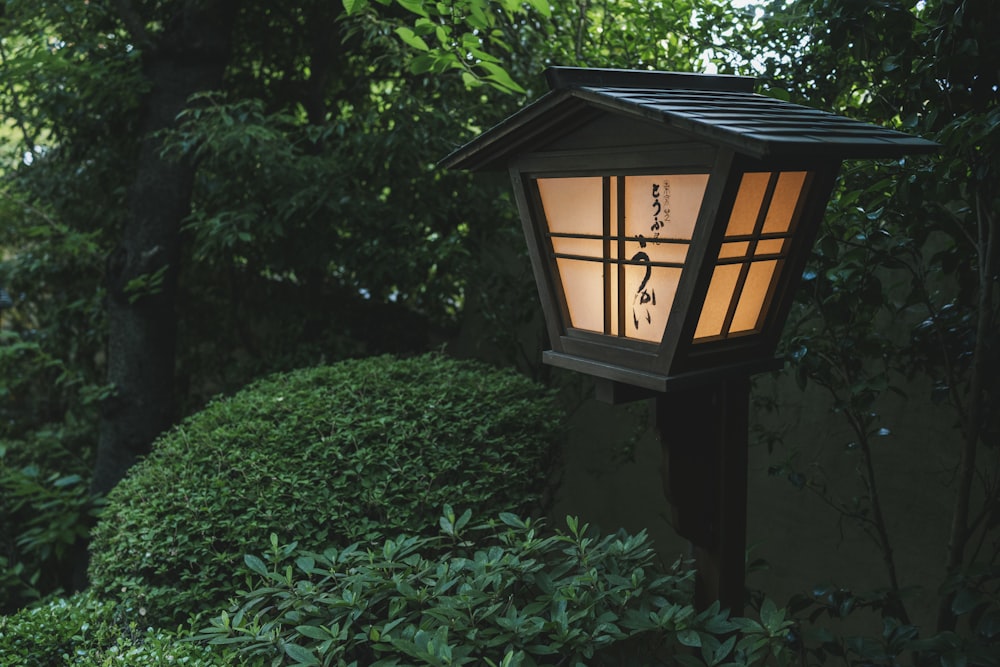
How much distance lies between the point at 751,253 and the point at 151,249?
4.04m

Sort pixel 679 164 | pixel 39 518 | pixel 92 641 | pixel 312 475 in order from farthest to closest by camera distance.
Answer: pixel 39 518 < pixel 312 475 < pixel 92 641 < pixel 679 164

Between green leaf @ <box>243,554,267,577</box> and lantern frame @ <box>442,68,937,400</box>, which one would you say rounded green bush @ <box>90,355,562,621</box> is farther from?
lantern frame @ <box>442,68,937,400</box>

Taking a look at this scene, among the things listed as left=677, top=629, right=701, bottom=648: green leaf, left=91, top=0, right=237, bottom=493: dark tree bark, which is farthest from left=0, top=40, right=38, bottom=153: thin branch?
left=677, top=629, right=701, bottom=648: green leaf

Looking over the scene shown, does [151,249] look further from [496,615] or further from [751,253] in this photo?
[751,253]

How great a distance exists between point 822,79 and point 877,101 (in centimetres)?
23

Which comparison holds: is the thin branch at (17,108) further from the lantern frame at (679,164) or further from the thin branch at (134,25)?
the lantern frame at (679,164)

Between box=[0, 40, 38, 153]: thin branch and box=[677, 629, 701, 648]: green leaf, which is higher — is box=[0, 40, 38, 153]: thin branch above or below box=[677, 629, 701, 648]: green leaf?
above

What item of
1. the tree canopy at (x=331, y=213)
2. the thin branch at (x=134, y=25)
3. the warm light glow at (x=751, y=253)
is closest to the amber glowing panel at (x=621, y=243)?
the warm light glow at (x=751, y=253)

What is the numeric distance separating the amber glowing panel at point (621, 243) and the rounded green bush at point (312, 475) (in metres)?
1.31

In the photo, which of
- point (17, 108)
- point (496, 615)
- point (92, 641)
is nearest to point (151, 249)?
point (17, 108)

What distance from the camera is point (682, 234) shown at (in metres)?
1.92

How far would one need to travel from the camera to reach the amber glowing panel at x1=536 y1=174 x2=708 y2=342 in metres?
1.94

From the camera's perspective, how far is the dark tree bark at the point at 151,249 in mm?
4902

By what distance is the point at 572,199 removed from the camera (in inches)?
→ 85.1
